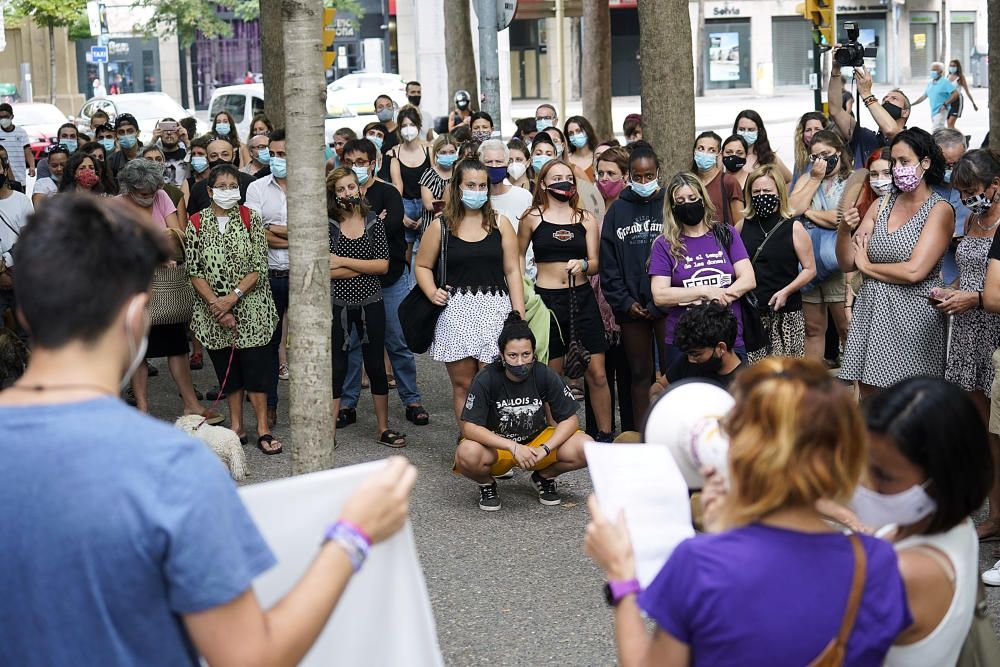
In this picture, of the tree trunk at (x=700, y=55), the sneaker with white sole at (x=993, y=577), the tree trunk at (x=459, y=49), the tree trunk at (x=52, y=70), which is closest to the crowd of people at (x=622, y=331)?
the sneaker with white sole at (x=993, y=577)

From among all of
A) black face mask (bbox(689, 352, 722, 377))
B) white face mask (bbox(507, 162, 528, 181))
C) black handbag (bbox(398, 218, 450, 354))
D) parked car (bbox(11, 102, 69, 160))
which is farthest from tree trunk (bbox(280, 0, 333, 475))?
parked car (bbox(11, 102, 69, 160))

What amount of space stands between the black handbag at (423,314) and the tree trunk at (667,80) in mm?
2750

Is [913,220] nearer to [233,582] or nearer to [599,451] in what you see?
[599,451]

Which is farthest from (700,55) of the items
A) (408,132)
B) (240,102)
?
(408,132)

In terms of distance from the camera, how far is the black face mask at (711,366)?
6.26 metres

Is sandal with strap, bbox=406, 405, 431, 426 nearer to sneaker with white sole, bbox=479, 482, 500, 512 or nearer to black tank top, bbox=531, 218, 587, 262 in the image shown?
black tank top, bbox=531, 218, 587, 262

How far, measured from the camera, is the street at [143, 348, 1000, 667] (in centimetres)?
553

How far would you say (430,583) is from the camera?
6.36 metres

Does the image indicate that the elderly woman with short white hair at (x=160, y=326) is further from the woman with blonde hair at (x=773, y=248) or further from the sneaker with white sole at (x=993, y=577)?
the sneaker with white sole at (x=993, y=577)

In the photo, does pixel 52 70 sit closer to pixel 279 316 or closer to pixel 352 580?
pixel 279 316

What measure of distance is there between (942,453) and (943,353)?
4.25m

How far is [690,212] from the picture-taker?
7590 millimetres

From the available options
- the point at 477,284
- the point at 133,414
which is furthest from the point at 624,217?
the point at 133,414

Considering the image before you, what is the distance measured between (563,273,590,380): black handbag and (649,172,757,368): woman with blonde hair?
0.76 meters
